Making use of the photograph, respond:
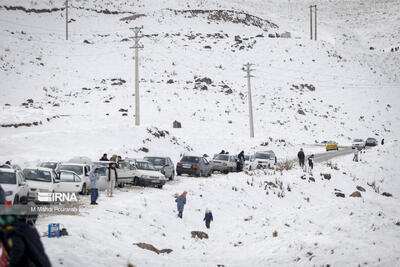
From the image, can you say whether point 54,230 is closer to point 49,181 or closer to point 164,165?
point 49,181

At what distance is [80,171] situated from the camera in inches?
781

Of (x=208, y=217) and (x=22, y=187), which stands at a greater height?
(x=22, y=187)

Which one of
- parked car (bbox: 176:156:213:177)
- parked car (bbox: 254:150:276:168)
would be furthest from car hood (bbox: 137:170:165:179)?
parked car (bbox: 254:150:276:168)

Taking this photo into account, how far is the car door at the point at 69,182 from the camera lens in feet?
57.3

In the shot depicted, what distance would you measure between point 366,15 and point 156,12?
8391 centimetres

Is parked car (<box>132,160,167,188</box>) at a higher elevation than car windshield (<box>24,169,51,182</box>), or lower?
lower

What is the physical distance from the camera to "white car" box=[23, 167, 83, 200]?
51.0 feet

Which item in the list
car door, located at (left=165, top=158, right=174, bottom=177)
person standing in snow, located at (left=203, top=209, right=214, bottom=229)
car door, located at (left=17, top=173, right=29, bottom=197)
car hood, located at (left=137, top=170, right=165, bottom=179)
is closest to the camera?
car door, located at (left=17, top=173, right=29, bottom=197)

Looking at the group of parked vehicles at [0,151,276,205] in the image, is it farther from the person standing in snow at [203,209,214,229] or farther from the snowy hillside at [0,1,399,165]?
the snowy hillside at [0,1,399,165]

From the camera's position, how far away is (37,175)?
16297 mm

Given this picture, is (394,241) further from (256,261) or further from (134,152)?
(134,152)

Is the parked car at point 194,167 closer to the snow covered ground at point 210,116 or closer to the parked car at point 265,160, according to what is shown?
the snow covered ground at point 210,116

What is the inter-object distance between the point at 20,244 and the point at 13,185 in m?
9.92

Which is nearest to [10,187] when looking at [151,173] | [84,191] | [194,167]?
[84,191]
